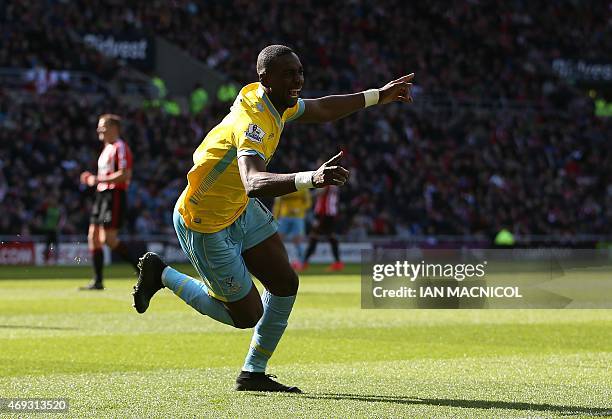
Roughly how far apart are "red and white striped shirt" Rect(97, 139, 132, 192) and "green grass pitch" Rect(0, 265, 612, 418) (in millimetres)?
1832

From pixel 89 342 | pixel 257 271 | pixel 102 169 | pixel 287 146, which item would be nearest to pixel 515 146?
pixel 287 146

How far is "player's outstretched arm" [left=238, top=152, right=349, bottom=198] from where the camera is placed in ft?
21.0

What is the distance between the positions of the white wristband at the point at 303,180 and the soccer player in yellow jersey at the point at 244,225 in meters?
0.51

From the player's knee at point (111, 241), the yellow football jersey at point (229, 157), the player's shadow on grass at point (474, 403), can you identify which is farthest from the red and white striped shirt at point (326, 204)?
the player's shadow on grass at point (474, 403)

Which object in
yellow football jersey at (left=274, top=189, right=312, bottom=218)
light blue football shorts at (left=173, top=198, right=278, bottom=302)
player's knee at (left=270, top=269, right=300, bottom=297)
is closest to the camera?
light blue football shorts at (left=173, top=198, right=278, bottom=302)

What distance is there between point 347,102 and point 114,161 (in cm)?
954

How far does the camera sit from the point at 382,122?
40.2 metres

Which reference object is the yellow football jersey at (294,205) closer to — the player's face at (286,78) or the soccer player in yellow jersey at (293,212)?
the soccer player in yellow jersey at (293,212)

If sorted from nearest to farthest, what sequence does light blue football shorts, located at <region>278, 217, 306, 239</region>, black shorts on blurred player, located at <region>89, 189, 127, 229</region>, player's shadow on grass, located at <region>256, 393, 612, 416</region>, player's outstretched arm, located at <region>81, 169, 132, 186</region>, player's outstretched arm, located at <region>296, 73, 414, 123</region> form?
player's shadow on grass, located at <region>256, 393, 612, 416</region>, player's outstretched arm, located at <region>296, 73, 414, 123</region>, player's outstretched arm, located at <region>81, 169, 132, 186</region>, black shorts on blurred player, located at <region>89, 189, 127, 229</region>, light blue football shorts, located at <region>278, 217, 306, 239</region>

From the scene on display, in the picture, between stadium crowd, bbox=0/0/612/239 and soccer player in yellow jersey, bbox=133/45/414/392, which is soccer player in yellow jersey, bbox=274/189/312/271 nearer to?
stadium crowd, bbox=0/0/612/239

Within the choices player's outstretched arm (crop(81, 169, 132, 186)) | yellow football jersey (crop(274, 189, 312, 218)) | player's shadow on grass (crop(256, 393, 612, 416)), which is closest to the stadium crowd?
yellow football jersey (crop(274, 189, 312, 218))

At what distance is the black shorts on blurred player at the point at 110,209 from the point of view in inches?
696

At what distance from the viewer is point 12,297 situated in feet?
58.0

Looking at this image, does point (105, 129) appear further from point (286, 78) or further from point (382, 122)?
point (382, 122)
